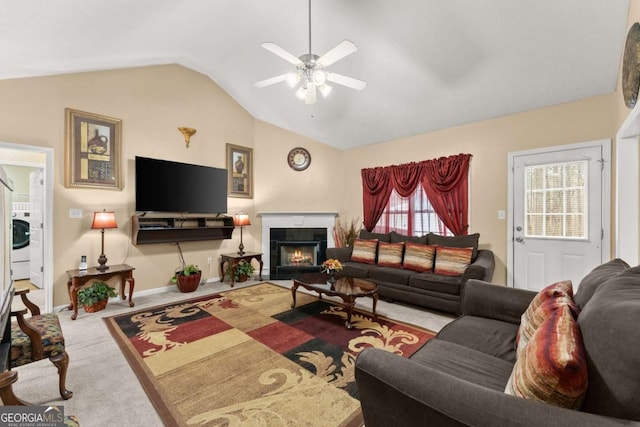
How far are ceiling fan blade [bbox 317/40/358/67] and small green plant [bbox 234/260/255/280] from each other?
11.5 feet

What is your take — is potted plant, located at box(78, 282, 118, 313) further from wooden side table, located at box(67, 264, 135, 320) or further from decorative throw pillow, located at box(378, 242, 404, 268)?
decorative throw pillow, located at box(378, 242, 404, 268)

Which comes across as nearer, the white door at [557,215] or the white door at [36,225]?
the white door at [557,215]

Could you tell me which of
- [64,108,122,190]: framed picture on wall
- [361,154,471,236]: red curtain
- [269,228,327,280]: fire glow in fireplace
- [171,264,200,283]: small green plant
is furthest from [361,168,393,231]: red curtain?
[64,108,122,190]: framed picture on wall

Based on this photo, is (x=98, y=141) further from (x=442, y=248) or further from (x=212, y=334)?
(x=442, y=248)

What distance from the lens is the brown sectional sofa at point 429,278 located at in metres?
3.27

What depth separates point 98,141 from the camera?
3705mm

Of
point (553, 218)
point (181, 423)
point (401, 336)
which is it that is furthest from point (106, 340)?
point (553, 218)

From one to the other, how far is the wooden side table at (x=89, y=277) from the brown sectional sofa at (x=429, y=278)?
3020mm

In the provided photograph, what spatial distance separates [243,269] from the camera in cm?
484

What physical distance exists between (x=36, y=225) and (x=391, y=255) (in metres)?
5.38

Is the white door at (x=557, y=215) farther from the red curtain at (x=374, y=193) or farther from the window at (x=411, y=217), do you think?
the red curtain at (x=374, y=193)

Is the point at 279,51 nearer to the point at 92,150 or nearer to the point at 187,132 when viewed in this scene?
the point at 187,132

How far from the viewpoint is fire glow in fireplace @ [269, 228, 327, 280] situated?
539cm

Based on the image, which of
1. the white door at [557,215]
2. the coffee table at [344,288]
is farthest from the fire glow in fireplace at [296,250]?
the white door at [557,215]
